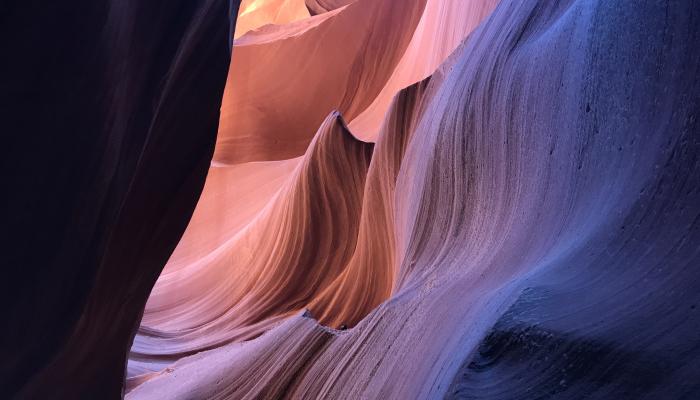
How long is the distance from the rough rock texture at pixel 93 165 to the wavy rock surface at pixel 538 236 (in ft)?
2.01

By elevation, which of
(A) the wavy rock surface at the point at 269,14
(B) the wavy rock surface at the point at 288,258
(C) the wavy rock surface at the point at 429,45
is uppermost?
(A) the wavy rock surface at the point at 269,14

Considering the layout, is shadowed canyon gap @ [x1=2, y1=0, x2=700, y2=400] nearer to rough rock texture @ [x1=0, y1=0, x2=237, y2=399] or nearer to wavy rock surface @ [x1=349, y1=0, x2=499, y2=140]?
rough rock texture @ [x1=0, y1=0, x2=237, y2=399]

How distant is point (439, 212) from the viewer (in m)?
2.40

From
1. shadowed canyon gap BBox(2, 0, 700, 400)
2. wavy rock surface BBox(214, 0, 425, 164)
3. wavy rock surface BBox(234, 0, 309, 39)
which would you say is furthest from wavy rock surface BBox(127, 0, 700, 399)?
wavy rock surface BBox(234, 0, 309, 39)

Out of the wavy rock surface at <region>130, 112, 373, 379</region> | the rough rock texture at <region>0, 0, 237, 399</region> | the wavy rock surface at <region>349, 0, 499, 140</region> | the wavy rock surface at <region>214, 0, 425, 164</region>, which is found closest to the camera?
the rough rock texture at <region>0, 0, 237, 399</region>

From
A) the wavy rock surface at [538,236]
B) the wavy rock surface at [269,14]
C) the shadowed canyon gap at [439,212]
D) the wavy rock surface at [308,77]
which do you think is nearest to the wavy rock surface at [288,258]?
the shadowed canyon gap at [439,212]

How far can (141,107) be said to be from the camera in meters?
1.48

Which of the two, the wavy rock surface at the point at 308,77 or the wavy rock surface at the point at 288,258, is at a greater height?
the wavy rock surface at the point at 308,77

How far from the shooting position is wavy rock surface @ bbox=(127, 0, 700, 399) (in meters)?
1.04

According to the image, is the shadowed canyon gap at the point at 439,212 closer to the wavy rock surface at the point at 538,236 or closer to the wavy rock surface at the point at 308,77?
the wavy rock surface at the point at 538,236

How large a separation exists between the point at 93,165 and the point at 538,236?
35.5 inches

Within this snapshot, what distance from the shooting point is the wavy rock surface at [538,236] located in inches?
40.9

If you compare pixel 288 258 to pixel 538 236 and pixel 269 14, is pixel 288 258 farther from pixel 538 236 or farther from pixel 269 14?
pixel 269 14

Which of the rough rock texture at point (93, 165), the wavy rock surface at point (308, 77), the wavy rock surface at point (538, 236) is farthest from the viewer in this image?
the wavy rock surface at point (308, 77)
